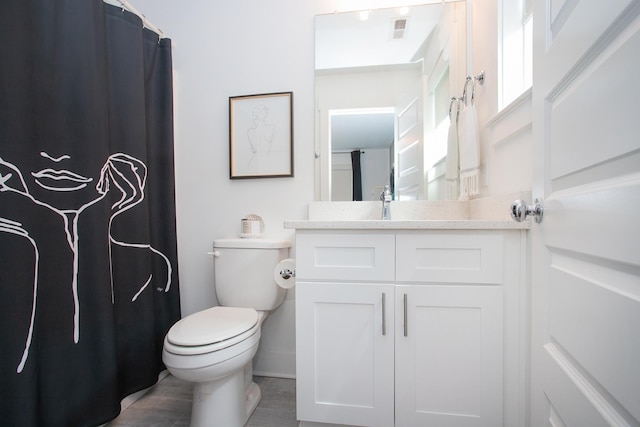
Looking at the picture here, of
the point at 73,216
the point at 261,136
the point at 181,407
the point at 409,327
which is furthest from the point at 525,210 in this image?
the point at 181,407

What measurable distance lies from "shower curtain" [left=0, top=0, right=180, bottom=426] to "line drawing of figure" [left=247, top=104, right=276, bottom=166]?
54 cm

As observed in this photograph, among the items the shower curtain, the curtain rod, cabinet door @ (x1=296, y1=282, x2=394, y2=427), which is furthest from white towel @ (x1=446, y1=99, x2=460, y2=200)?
the curtain rod

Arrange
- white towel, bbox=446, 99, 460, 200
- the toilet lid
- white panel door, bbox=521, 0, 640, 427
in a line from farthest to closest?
Answer: white towel, bbox=446, 99, 460, 200
the toilet lid
white panel door, bbox=521, 0, 640, 427

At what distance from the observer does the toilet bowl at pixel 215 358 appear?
3.20 feet

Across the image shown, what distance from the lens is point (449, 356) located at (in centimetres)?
95

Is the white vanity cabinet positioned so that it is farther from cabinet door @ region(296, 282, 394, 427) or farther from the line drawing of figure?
the line drawing of figure

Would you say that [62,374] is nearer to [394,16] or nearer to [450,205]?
[450,205]

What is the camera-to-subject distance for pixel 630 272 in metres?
0.39

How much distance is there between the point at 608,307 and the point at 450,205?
1050 mm

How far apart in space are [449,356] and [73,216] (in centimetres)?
148

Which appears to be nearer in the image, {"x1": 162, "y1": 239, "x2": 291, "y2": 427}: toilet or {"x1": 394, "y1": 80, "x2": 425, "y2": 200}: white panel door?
{"x1": 162, "y1": 239, "x2": 291, "y2": 427}: toilet

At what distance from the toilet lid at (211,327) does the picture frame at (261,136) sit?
766mm

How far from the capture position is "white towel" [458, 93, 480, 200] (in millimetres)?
1231

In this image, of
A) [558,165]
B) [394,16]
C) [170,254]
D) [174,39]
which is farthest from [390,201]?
[174,39]
